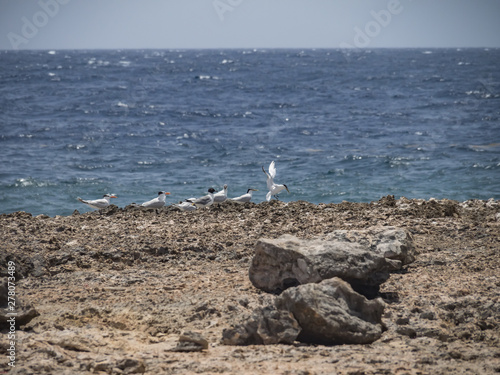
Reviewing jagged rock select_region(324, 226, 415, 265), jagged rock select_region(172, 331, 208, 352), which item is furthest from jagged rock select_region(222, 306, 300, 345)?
jagged rock select_region(324, 226, 415, 265)

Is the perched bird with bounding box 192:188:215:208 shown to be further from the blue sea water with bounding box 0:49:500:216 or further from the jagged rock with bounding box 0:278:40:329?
the jagged rock with bounding box 0:278:40:329

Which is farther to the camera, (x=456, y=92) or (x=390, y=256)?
(x=456, y=92)

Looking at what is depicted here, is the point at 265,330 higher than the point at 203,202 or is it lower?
lower

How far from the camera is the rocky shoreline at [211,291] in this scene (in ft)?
15.9

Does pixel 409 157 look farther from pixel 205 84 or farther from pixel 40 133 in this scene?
pixel 205 84

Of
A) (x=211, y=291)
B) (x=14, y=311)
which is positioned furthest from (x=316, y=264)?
(x=14, y=311)

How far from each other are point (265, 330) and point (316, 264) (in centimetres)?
101

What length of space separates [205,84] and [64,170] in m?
36.7

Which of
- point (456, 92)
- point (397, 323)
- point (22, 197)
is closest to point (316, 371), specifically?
point (397, 323)

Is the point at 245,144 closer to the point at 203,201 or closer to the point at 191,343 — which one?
the point at 203,201

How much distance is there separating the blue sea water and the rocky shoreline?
614 centimetres

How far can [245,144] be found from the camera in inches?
945

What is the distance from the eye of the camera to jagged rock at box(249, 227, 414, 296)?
5918 mm

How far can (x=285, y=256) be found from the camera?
612 centimetres
